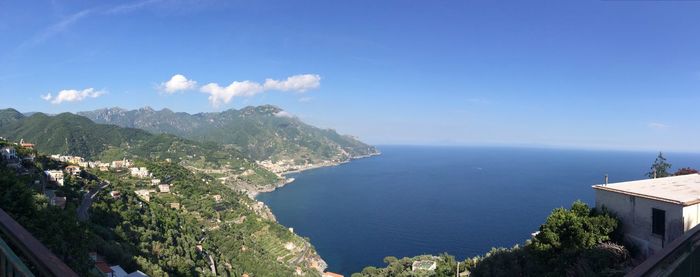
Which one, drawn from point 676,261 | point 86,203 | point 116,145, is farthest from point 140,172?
point 116,145

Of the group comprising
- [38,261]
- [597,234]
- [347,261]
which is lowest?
[347,261]

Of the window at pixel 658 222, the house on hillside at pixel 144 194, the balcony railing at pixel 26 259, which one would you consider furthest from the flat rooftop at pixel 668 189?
the house on hillside at pixel 144 194

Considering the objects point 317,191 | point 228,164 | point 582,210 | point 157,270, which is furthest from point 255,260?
point 228,164

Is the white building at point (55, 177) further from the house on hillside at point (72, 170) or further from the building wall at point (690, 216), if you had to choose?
the building wall at point (690, 216)

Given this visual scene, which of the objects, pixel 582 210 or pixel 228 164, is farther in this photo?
pixel 228 164

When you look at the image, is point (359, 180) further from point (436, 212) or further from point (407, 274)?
point (407, 274)

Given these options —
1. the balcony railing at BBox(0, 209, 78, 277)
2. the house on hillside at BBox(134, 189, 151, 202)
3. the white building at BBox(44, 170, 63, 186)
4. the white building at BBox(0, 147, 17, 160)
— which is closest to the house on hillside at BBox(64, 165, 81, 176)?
the white building at BBox(0, 147, 17, 160)
